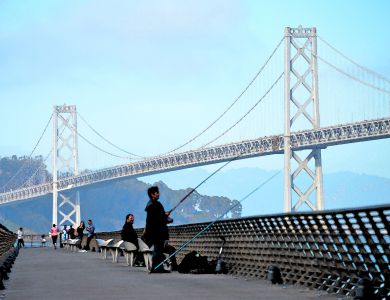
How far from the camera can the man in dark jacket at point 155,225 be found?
18375mm

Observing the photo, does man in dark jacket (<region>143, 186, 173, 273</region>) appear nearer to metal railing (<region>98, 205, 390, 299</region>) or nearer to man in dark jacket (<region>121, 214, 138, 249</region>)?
metal railing (<region>98, 205, 390, 299</region>)

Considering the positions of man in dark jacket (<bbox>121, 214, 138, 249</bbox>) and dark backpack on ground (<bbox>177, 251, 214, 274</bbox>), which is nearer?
dark backpack on ground (<bbox>177, 251, 214, 274</bbox>)

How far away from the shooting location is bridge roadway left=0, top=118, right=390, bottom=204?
75438mm

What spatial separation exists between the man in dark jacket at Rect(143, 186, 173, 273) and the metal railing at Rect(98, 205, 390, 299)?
1.19m

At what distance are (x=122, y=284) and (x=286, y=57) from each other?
7362 centimetres

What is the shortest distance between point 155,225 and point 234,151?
2576 inches

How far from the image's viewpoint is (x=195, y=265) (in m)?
19.6

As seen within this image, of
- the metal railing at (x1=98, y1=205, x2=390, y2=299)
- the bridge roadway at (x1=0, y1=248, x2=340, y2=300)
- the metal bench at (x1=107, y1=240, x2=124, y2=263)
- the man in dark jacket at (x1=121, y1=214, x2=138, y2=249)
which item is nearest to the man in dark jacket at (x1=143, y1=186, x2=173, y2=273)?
the bridge roadway at (x1=0, y1=248, x2=340, y2=300)

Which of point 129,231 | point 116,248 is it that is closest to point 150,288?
point 129,231

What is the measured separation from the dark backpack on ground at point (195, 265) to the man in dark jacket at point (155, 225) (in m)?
0.60

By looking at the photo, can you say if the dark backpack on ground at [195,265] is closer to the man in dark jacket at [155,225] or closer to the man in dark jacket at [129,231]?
the man in dark jacket at [155,225]

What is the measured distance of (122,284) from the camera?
15.6 metres

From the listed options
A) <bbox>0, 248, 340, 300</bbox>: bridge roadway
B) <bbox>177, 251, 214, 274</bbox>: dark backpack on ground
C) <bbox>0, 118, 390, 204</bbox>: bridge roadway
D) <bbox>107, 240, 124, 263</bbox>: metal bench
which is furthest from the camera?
<bbox>0, 118, 390, 204</bbox>: bridge roadway

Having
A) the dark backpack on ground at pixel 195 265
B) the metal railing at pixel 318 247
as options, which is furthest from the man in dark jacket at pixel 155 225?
the metal railing at pixel 318 247
